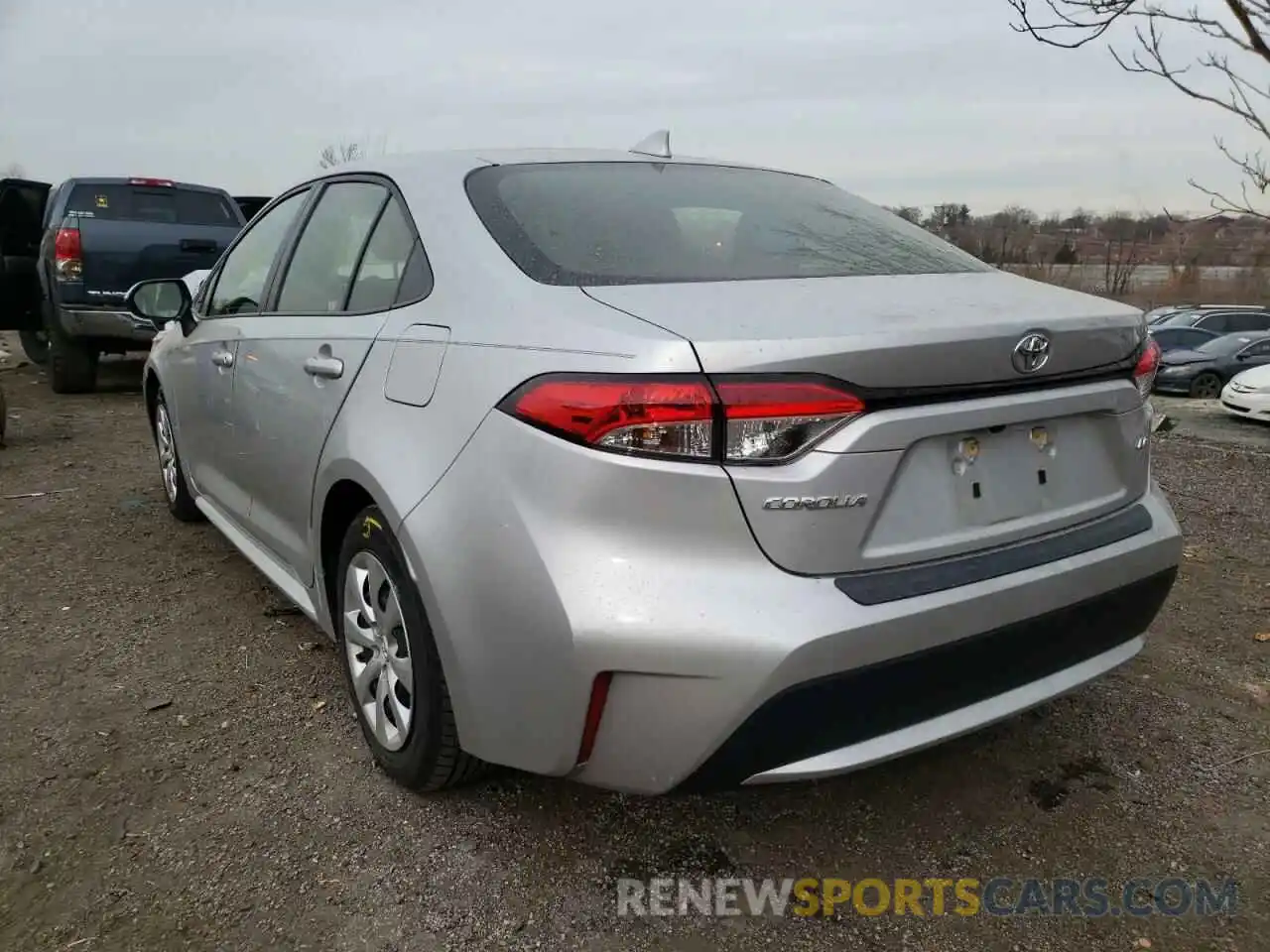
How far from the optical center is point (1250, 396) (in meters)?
11.1

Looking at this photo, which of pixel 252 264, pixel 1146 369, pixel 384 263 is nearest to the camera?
pixel 1146 369

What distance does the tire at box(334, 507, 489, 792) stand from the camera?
2.11 metres

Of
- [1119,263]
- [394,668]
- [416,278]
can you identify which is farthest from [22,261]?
[1119,263]

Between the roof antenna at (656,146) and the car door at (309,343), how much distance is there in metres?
0.85

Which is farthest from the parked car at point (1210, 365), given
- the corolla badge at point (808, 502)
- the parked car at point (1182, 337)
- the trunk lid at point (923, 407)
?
the corolla badge at point (808, 502)

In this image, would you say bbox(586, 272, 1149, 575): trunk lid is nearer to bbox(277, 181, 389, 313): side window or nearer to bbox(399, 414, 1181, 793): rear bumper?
bbox(399, 414, 1181, 793): rear bumper

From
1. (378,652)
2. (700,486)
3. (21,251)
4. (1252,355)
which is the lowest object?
(1252,355)

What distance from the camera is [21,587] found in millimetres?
3826

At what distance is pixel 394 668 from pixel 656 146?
71.4 inches

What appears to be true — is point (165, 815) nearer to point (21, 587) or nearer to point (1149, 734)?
point (21, 587)

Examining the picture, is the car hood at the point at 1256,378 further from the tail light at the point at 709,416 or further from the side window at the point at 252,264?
the tail light at the point at 709,416

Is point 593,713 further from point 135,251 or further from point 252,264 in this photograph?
point 135,251

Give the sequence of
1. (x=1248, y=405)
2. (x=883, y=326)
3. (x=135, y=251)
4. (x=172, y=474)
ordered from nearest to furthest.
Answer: (x=883, y=326) < (x=172, y=474) < (x=135, y=251) < (x=1248, y=405)

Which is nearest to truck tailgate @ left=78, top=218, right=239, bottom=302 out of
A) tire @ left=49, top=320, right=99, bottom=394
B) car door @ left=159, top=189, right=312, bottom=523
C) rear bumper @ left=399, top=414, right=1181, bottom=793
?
tire @ left=49, top=320, right=99, bottom=394
